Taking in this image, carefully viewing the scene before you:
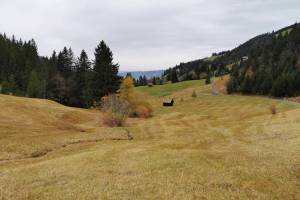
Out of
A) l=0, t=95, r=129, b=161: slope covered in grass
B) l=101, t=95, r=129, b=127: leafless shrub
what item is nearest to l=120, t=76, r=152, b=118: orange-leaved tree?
l=0, t=95, r=129, b=161: slope covered in grass

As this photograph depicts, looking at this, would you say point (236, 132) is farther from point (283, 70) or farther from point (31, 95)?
point (283, 70)

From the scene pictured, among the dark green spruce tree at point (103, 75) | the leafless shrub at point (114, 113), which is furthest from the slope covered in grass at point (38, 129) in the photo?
the dark green spruce tree at point (103, 75)

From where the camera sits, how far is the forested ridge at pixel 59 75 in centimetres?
10119

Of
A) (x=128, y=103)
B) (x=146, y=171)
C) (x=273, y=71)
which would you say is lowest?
(x=146, y=171)

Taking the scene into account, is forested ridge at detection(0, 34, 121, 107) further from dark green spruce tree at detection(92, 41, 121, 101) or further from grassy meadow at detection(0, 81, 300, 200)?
grassy meadow at detection(0, 81, 300, 200)

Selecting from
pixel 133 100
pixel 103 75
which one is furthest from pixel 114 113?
pixel 103 75

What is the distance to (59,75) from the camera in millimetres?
137750

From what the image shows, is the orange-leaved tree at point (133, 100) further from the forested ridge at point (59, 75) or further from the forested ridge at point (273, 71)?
the forested ridge at point (273, 71)

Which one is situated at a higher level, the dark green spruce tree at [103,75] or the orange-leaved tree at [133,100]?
the dark green spruce tree at [103,75]

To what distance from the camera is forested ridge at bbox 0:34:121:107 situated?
101 meters

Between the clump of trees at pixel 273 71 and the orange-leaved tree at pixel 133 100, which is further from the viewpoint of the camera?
the clump of trees at pixel 273 71

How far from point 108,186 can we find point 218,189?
583 cm

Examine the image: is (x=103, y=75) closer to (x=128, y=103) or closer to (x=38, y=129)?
(x=128, y=103)

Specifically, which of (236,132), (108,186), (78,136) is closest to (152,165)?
(108,186)
